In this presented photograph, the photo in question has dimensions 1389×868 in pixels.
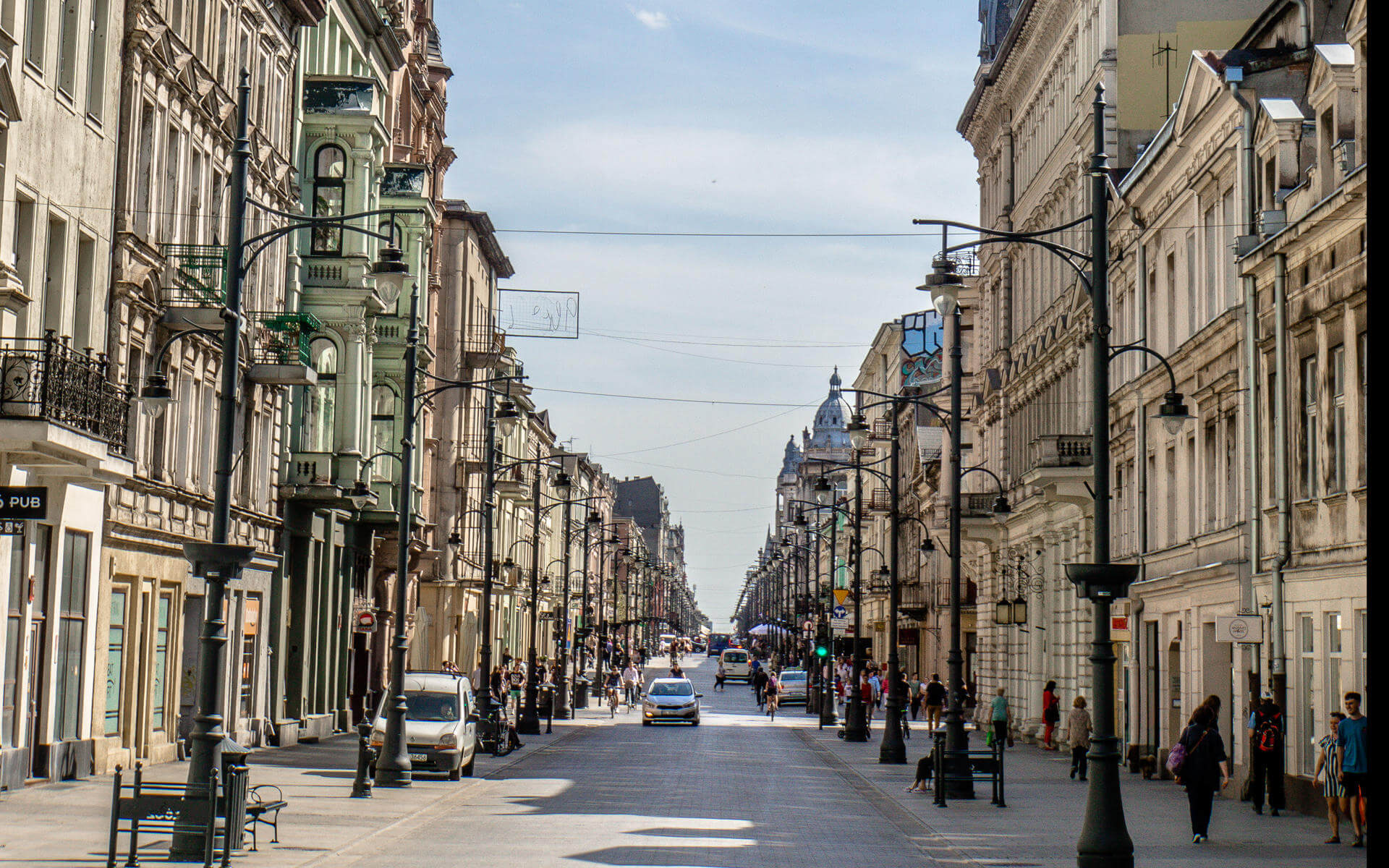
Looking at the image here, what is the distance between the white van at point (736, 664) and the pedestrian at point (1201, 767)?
9341 centimetres

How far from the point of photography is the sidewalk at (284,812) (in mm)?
16719

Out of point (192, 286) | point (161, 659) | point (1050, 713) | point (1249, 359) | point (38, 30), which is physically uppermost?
point (38, 30)

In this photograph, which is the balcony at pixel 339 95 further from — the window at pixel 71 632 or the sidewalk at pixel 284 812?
the window at pixel 71 632

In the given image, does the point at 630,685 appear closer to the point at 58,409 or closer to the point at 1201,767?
the point at 58,409

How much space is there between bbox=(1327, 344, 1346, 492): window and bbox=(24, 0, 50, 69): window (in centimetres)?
1752

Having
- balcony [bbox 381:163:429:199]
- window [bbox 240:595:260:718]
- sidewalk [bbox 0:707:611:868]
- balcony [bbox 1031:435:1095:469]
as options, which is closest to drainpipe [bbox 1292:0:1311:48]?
balcony [bbox 1031:435:1095:469]

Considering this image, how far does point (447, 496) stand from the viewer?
2687 inches

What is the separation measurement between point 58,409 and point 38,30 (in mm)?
5654

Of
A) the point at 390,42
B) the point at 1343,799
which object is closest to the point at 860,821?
the point at 1343,799

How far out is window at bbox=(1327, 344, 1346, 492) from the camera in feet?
76.8

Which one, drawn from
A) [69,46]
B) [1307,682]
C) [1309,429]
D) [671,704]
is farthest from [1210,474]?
[671,704]

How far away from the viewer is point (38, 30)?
23.7 metres

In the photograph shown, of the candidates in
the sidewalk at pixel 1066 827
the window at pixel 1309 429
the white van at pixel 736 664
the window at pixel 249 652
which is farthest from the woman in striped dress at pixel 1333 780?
the white van at pixel 736 664
